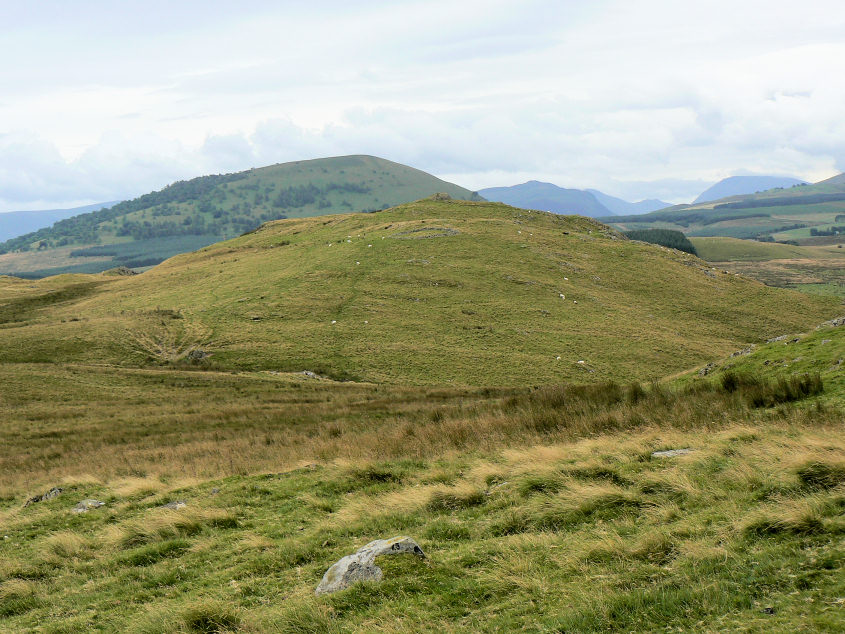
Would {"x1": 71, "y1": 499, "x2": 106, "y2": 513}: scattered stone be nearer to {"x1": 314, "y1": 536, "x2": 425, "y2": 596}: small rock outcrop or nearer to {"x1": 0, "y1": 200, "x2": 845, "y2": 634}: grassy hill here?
{"x1": 0, "y1": 200, "x2": 845, "y2": 634}: grassy hill

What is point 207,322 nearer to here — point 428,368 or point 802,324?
point 428,368

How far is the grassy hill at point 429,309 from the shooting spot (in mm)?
51406

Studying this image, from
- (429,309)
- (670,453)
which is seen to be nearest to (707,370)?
(670,453)

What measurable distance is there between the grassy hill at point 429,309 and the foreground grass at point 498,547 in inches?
1355

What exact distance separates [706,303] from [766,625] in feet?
241

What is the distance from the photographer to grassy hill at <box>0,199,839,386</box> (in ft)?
169

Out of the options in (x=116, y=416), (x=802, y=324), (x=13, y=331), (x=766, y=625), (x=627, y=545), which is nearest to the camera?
(x=766, y=625)

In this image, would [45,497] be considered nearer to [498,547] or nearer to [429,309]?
[498,547]

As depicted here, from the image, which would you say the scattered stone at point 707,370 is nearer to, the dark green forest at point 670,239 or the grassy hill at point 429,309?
the grassy hill at point 429,309

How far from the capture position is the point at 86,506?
14844 mm

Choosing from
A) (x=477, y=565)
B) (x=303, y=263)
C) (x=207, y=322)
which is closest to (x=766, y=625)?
(x=477, y=565)

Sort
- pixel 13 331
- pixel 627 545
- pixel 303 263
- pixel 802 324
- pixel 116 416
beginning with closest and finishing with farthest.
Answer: pixel 627 545, pixel 116 416, pixel 13 331, pixel 802 324, pixel 303 263

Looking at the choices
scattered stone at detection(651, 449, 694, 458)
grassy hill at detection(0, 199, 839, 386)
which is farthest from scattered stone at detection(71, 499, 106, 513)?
grassy hill at detection(0, 199, 839, 386)

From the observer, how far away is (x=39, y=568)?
10477 mm
